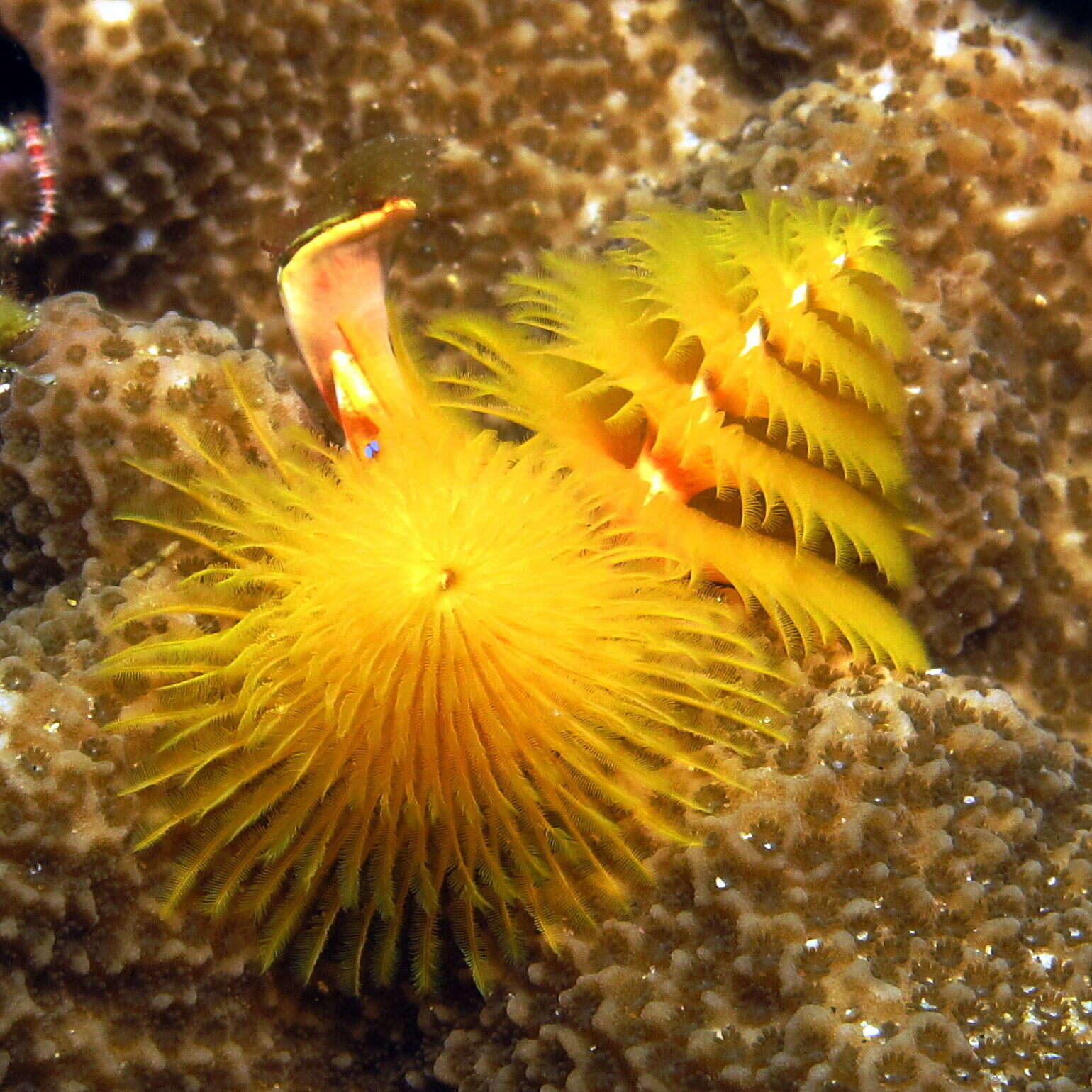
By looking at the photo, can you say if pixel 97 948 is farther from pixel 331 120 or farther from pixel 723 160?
pixel 723 160

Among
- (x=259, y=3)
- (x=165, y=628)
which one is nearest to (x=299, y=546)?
(x=165, y=628)

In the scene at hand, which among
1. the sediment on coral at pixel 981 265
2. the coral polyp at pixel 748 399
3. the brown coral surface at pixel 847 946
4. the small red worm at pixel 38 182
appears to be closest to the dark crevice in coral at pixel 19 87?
the small red worm at pixel 38 182

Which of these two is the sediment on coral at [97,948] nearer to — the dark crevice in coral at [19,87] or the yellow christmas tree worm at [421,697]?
the yellow christmas tree worm at [421,697]

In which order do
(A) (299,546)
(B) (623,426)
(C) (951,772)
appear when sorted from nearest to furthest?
1. (A) (299,546)
2. (C) (951,772)
3. (B) (623,426)

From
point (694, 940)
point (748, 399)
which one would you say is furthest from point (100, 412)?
point (694, 940)

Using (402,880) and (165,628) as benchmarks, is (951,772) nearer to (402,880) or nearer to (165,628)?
(402,880)

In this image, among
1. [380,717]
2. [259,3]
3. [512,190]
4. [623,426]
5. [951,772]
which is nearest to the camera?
[380,717]
